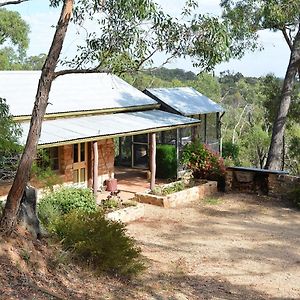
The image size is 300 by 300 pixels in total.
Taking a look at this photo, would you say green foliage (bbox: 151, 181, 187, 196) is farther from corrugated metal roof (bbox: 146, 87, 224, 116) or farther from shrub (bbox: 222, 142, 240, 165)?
shrub (bbox: 222, 142, 240, 165)

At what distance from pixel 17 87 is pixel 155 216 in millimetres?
6438

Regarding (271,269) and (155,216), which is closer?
(271,269)

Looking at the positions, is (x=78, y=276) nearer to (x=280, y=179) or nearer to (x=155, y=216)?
(x=155, y=216)

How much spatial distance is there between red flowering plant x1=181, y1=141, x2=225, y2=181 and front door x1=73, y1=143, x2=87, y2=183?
13.0ft

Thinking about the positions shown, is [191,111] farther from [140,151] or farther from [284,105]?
[284,105]

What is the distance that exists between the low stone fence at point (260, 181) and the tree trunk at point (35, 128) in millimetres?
10985

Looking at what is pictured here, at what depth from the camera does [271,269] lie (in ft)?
31.9

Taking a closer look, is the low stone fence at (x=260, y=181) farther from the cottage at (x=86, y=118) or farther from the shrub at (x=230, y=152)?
the shrub at (x=230, y=152)

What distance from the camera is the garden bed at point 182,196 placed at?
15023 mm

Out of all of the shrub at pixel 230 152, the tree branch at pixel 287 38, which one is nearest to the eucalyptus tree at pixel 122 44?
the tree branch at pixel 287 38

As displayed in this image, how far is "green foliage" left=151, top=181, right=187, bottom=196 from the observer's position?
1570cm

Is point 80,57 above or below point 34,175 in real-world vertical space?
above

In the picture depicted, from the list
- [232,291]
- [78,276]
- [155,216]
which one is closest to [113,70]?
[78,276]

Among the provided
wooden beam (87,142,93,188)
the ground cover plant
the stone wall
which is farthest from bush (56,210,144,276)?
the stone wall
